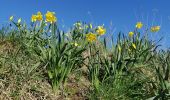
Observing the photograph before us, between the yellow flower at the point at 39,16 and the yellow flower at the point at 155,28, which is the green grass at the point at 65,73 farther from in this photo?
the yellow flower at the point at 155,28

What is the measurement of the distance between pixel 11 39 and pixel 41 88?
1.26 m

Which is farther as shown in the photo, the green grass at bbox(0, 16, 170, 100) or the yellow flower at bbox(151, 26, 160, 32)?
the yellow flower at bbox(151, 26, 160, 32)

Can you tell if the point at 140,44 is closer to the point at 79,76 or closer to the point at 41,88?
the point at 79,76

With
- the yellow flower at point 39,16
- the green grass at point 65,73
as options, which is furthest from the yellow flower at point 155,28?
the yellow flower at point 39,16

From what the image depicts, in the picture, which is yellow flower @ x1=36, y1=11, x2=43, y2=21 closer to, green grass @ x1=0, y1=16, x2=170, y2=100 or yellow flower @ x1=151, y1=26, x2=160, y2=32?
green grass @ x1=0, y1=16, x2=170, y2=100

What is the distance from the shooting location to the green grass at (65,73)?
473 centimetres

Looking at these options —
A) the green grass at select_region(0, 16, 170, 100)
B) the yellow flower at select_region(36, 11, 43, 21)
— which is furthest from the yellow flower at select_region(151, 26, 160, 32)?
the yellow flower at select_region(36, 11, 43, 21)

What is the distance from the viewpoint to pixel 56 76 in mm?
5012

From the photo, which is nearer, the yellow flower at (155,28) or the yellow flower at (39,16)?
the yellow flower at (39,16)

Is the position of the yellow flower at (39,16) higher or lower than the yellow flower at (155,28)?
higher

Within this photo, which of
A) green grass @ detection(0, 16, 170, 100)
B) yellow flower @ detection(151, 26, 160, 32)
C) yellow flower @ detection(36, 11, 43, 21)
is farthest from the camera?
yellow flower @ detection(151, 26, 160, 32)

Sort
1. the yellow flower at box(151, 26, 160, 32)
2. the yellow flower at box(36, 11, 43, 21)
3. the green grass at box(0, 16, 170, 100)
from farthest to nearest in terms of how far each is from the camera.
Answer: the yellow flower at box(151, 26, 160, 32) → the yellow flower at box(36, 11, 43, 21) → the green grass at box(0, 16, 170, 100)

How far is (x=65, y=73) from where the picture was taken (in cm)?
509

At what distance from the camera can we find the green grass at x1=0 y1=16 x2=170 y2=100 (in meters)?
4.73
